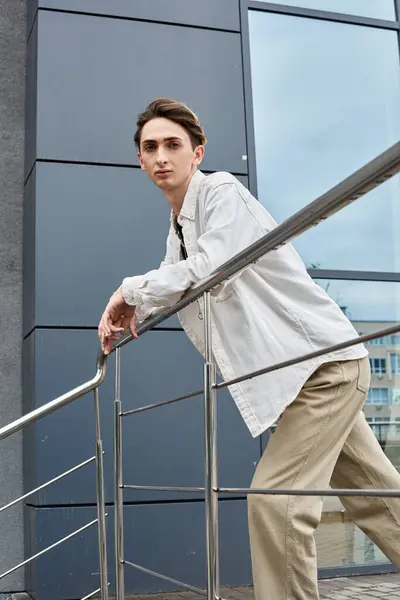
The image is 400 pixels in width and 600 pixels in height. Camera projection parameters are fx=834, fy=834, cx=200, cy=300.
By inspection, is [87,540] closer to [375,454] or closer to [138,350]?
[138,350]

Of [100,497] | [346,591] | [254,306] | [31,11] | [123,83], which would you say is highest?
[31,11]

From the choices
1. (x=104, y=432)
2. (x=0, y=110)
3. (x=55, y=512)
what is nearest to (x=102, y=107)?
(x=0, y=110)

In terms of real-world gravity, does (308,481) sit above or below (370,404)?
below

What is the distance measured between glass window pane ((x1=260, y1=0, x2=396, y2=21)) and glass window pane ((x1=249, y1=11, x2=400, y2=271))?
110 millimetres

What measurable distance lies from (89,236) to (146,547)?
6.09ft

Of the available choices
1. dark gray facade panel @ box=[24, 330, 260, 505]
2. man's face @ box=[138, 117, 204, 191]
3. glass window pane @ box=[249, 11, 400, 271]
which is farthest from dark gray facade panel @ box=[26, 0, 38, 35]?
man's face @ box=[138, 117, 204, 191]

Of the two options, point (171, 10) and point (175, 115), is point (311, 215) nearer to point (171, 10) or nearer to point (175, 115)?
point (175, 115)

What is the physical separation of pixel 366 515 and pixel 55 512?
2761 mm

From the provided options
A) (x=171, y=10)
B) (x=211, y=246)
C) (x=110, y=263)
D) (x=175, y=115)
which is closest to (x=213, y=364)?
(x=211, y=246)

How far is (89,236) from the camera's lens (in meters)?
5.05

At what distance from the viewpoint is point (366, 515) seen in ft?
7.52

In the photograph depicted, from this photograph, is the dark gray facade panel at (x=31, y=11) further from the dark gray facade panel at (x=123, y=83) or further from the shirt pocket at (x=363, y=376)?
the shirt pocket at (x=363, y=376)

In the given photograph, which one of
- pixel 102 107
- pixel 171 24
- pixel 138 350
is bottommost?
pixel 138 350

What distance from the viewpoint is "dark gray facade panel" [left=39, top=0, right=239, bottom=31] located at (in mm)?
5305
